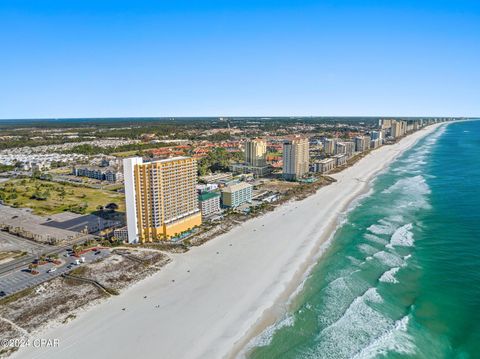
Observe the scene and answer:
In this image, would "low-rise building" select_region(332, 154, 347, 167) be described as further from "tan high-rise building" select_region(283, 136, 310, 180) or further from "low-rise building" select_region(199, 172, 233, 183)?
"low-rise building" select_region(199, 172, 233, 183)

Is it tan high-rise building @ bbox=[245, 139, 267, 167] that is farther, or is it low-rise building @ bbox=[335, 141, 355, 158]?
low-rise building @ bbox=[335, 141, 355, 158]

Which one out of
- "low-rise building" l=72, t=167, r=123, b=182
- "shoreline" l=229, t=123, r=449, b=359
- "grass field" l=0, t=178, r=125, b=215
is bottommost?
"shoreline" l=229, t=123, r=449, b=359

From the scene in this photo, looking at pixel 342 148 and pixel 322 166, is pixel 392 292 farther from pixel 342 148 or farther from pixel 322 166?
pixel 342 148

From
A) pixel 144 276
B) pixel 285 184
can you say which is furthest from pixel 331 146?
pixel 144 276

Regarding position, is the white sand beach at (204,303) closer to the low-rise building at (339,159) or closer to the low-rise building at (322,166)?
the low-rise building at (322,166)

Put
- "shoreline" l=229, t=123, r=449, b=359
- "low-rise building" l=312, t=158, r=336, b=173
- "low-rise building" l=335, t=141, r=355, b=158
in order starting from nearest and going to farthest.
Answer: "shoreline" l=229, t=123, r=449, b=359 < "low-rise building" l=312, t=158, r=336, b=173 < "low-rise building" l=335, t=141, r=355, b=158

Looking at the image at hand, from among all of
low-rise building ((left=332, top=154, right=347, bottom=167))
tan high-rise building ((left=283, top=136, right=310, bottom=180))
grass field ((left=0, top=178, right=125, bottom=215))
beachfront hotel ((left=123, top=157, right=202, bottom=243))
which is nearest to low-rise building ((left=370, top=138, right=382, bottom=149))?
low-rise building ((left=332, top=154, right=347, bottom=167))
